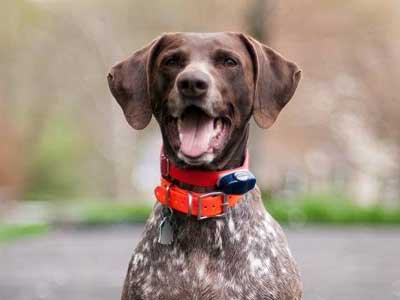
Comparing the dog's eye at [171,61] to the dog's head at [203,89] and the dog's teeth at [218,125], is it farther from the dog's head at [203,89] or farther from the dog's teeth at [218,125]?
the dog's teeth at [218,125]

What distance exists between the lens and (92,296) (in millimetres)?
10453

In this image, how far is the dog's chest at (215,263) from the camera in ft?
16.9

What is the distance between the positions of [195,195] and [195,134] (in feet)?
1.17

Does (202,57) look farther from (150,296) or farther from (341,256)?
(341,256)

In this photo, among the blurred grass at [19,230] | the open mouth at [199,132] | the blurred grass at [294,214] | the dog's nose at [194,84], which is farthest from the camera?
the blurred grass at [294,214]

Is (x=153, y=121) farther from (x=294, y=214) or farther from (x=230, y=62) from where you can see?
(x=230, y=62)

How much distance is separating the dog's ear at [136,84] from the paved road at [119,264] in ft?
15.9

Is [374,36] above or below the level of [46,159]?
above

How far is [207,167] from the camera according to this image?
5309 mm

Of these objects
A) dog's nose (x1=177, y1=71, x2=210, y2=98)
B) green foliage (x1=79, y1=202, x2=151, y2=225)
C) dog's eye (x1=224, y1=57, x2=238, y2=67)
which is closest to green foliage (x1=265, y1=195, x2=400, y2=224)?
green foliage (x1=79, y1=202, x2=151, y2=225)

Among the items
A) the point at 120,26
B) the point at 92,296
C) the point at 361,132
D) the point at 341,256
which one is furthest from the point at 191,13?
the point at 92,296

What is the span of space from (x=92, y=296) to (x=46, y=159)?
38139mm

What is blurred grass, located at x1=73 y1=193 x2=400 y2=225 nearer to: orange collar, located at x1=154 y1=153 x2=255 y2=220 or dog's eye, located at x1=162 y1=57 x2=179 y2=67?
orange collar, located at x1=154 y1=153 x2=255 y2=220

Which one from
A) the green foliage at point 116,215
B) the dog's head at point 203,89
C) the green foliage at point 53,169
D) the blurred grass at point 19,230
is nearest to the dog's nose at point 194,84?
the dog's head at point 203,89
